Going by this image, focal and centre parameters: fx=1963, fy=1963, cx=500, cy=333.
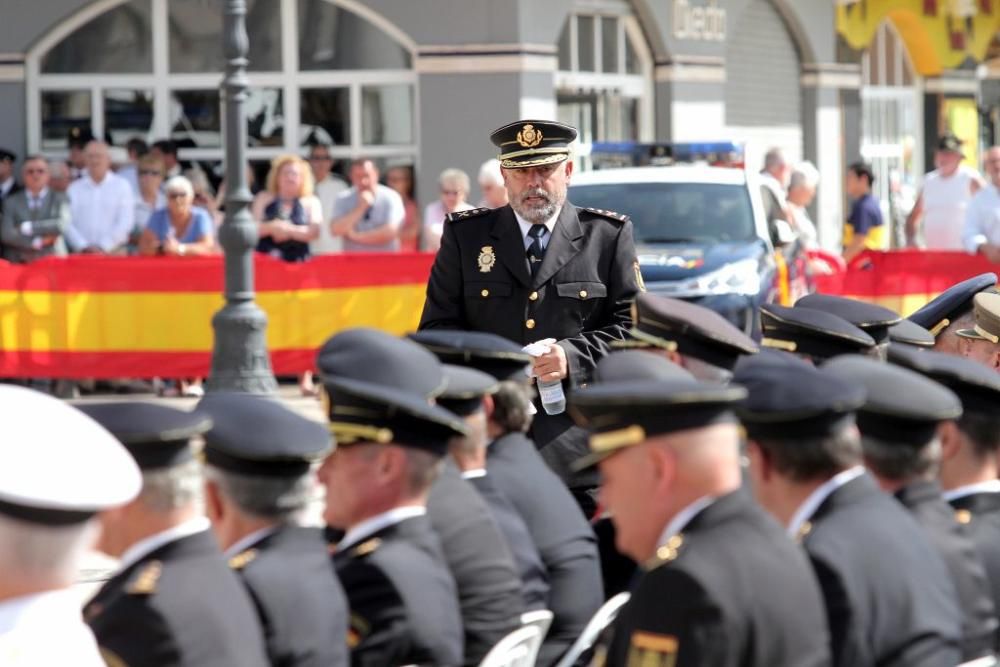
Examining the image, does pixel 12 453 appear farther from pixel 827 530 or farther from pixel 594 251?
pixel 594 251

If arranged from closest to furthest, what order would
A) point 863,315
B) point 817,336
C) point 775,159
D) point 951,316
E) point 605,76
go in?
point 817,336 < point 863,315 < point 951,316 < point 775,159 < point 605,76

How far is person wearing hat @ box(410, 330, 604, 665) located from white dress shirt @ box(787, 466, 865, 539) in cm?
126

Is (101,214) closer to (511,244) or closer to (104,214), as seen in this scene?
(104,214)

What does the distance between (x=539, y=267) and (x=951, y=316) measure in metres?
1.58

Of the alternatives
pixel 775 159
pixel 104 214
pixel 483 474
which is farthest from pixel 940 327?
pixel 775 159

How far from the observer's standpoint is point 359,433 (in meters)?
4.37

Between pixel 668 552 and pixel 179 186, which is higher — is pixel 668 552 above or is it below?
below

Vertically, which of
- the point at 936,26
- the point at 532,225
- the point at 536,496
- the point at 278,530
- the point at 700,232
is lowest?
the point at 536,496

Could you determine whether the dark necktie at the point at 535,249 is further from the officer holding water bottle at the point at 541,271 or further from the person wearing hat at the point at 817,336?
the person wearing hat at the point at 817,336

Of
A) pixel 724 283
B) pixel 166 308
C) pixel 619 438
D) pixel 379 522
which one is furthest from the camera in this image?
pixel 166 308

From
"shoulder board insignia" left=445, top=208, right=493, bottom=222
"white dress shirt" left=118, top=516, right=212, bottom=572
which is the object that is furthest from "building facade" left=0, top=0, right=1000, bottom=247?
"white dress shirt" left=118, top=516, right=212, bottom=572

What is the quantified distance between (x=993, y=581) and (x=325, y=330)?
10.9 meters

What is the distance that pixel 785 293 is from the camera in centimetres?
1509

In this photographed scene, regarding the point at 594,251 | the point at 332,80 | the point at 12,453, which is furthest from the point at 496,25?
the point at 12,453
